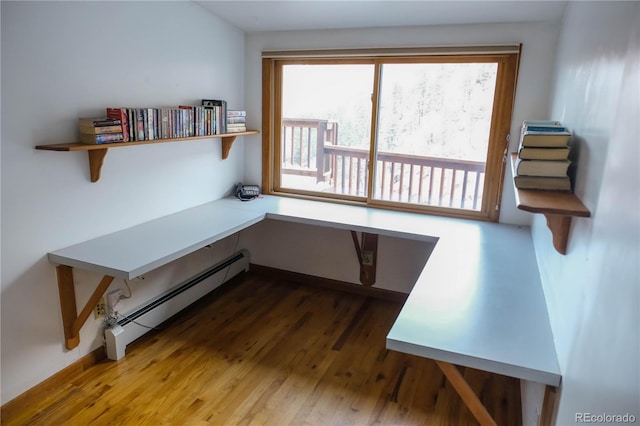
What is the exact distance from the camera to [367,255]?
10.9ft

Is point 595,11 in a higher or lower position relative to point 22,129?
higher

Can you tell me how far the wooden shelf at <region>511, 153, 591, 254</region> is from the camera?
4.07 feet

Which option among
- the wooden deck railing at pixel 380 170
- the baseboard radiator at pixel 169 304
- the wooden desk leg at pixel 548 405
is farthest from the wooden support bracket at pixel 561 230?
the baseboard radiator at pixel 169 304

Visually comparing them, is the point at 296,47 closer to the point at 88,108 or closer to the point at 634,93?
the point at 88,108

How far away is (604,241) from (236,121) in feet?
8.71

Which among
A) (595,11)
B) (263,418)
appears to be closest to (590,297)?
(595,11)

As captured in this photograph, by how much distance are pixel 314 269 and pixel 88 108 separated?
2.05 metres

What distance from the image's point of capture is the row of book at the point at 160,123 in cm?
212

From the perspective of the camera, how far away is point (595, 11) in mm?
1480

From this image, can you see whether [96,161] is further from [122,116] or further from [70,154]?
[122,116]

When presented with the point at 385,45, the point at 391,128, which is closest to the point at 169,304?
the point at 391,128

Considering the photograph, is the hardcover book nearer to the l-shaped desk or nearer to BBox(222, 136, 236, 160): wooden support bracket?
the l-shaped desk

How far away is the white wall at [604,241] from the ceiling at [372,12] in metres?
0.88

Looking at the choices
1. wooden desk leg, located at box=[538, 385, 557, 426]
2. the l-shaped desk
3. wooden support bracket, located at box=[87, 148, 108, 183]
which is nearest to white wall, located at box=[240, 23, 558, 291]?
the l-shaped desk
